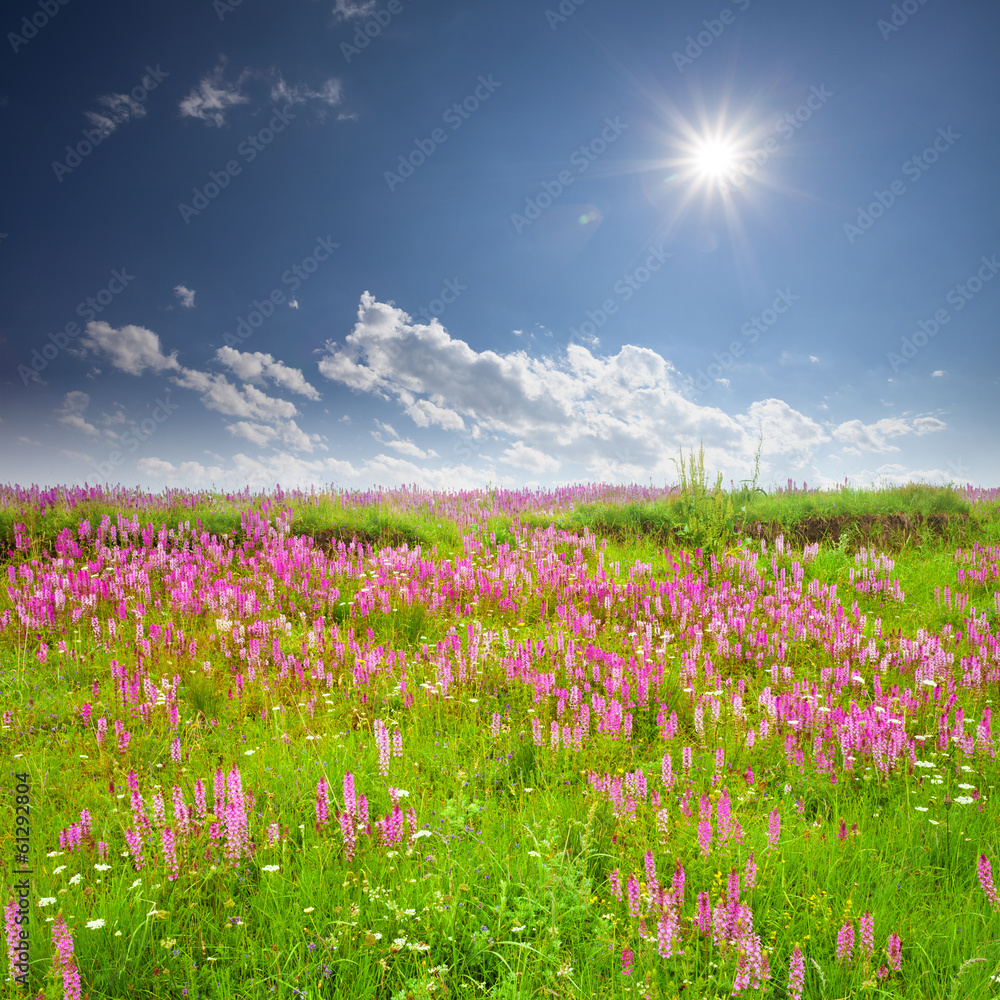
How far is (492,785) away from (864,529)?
1245 centimetres

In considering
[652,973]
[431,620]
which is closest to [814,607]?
[431,620]

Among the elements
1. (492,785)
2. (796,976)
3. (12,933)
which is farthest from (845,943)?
(12,933)

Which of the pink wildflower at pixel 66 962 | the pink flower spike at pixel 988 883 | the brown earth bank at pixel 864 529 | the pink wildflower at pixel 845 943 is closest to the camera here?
the pink wildflower at pixel 66 962

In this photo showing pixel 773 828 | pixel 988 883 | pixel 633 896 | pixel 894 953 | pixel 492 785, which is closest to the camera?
pixel 894 953

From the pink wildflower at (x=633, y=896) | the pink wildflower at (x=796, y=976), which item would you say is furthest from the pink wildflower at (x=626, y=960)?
the pink wildflower at (x=796, y=976)

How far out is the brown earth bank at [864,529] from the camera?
1248cm

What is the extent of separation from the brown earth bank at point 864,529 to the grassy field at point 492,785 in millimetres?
3611

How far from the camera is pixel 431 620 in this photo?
7.04 m

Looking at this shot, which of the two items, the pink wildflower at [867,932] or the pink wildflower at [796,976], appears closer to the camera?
the pink wildflower at [796,976]

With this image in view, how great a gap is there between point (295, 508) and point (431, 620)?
6.95 meters

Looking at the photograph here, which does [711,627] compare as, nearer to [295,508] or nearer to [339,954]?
[339,954]

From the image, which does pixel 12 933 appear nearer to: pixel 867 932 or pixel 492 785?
pixel 492 785

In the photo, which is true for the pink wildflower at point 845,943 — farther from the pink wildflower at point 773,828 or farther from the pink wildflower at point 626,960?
the pink wildflower at point 626,960

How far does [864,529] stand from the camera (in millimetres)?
13195
